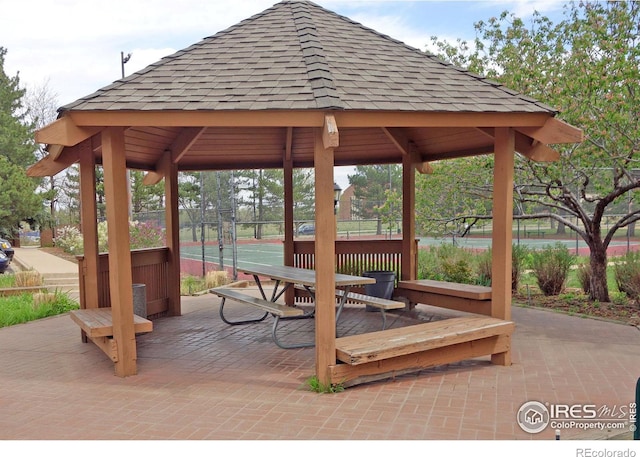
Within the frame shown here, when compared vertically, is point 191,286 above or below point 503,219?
below

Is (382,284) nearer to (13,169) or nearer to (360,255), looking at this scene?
(360,255)

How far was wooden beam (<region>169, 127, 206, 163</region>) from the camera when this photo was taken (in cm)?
822

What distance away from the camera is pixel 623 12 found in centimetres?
850

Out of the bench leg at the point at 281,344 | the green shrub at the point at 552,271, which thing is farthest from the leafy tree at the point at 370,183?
the bench leg at the point at 281,344

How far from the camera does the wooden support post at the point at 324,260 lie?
5.17 metres

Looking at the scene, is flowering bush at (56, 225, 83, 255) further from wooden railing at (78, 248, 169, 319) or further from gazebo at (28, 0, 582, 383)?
gazebo at (28, 0, 582, 383)

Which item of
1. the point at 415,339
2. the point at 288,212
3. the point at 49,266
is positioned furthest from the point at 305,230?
the point at 415,339

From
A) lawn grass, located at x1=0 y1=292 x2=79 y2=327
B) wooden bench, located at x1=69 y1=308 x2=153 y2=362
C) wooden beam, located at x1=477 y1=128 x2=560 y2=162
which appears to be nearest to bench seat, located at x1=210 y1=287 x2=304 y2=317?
wooden bench, located at x1=69 y1=308 x2=153 y2=362

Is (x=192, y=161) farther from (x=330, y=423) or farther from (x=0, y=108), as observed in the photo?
(x=0, y=108)

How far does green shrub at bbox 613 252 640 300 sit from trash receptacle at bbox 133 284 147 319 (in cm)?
846

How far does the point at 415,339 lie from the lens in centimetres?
Answer: 549

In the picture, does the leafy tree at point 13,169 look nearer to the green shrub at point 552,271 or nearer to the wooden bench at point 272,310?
the wooden bench at point 272,310

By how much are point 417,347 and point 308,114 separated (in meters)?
2.61

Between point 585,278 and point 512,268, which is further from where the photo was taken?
point 512,268
